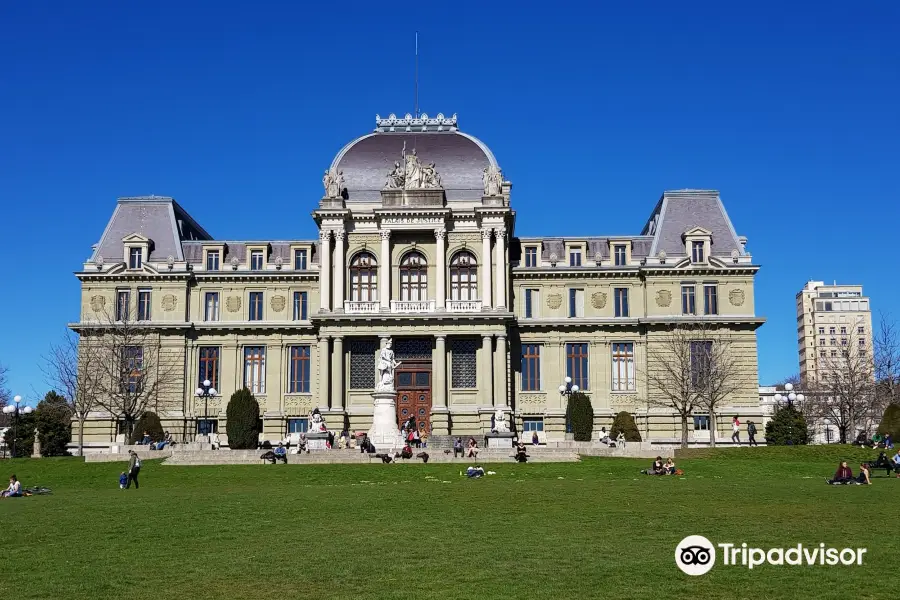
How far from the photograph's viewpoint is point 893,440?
54.8 m

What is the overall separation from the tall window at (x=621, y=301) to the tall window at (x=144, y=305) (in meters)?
33.2

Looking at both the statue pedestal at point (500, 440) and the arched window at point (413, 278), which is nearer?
the statue pedestal at point (500, 440)

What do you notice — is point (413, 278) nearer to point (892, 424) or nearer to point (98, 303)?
point (98, 303)

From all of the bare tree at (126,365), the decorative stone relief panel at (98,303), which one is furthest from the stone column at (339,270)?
the decorative stone relief panel at (98,303)

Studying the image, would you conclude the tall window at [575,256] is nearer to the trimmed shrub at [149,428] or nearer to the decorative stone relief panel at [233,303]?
Result: the decorative stone relief panel at [233,303]

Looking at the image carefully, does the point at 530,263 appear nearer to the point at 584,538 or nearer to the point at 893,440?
the point at 893,440

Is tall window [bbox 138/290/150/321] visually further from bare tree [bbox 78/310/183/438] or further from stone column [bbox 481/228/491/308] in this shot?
stone column [bbox 481/228/491/308]

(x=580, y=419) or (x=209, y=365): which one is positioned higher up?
(x=209, y=365)

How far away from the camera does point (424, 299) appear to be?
227 ft

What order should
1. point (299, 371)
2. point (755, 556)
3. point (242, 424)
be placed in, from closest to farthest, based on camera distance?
point (755, 556)
point (242, 424)
point (299, 371)

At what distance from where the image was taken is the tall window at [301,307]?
73000 mm

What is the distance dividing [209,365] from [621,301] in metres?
29.6

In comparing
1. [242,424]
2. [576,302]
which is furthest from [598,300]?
[242,424]

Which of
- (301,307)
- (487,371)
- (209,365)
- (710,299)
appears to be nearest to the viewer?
(487,371)
